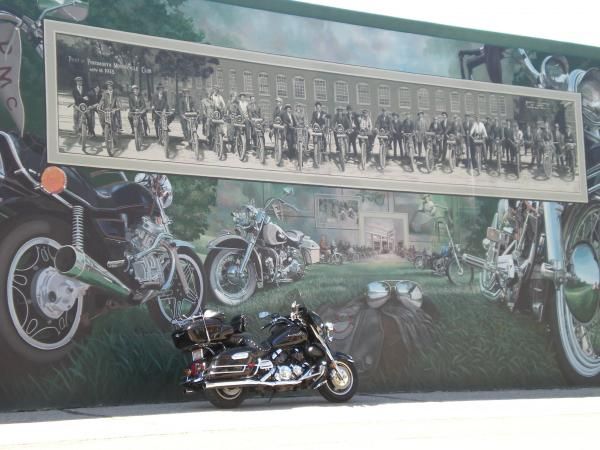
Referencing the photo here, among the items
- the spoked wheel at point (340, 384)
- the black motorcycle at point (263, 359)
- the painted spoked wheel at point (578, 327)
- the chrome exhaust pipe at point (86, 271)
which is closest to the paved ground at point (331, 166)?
the painted spoked wheel at point (578, 327)

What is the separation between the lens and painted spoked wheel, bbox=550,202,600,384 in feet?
55.3

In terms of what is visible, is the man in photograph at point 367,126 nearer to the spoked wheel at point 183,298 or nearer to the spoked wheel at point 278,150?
the spoked wheel at point 278,150

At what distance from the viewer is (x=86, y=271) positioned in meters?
12.9

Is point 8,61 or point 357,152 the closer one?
point 8,61

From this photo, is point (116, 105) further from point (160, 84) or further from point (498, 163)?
point (498, 163)

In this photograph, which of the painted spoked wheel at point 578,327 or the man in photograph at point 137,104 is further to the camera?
the painted spoked wheel at point 578,327

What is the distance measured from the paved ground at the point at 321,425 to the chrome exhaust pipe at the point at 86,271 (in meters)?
1.76

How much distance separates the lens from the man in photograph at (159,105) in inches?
539

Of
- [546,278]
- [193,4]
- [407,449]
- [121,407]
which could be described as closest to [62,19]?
[193,4]

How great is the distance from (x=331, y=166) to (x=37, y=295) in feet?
17.7

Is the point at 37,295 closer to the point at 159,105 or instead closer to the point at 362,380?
the point at 159,105

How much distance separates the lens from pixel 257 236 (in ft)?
46.9

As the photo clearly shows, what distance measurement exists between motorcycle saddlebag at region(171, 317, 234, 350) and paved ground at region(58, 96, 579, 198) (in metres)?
2.62

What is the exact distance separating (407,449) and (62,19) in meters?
8.38
